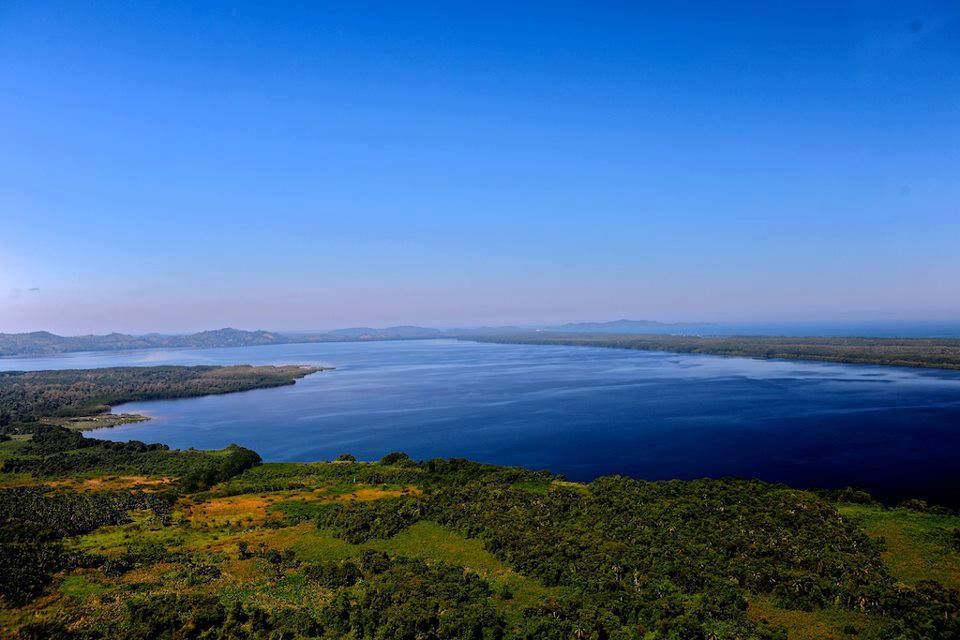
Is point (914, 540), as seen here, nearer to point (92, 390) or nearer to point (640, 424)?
point (640, 424)

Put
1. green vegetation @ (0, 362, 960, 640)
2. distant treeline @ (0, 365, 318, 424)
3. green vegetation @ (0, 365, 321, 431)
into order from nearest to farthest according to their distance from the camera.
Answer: green vegetation @ (0, 362, 960, 640) < green vegetation @ (0, 365, 321, 431) < distant treeline @ (0, 365, 318, 424)

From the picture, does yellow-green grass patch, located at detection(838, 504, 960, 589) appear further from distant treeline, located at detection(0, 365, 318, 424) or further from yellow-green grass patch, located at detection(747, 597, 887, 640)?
distant treeline, located at detection(0, 365, 318, 424)

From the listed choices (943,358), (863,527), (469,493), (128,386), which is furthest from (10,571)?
(943,358)

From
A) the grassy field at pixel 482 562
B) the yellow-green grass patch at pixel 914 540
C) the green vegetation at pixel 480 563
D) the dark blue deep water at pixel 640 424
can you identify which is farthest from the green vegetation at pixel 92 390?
the yellow-green grass patch at pixel 914 540

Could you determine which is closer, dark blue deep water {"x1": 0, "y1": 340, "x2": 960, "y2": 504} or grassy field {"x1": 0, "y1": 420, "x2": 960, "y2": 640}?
grassy field {"x1": 0, "y1": 420, "x2": 960, "y2": 640}

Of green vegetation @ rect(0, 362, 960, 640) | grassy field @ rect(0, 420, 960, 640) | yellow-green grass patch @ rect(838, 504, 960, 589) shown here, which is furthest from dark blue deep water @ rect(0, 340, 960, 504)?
grassy field @ rect(0, 420, 960, 640)

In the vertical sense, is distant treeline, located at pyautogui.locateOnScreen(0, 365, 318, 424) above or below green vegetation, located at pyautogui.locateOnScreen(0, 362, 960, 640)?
below
